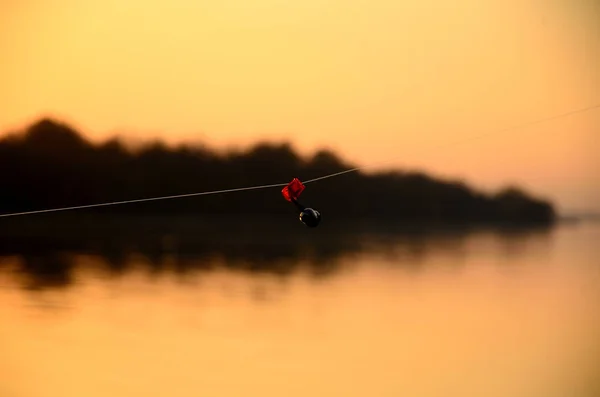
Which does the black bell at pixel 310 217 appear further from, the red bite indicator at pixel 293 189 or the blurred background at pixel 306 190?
the blurred background at pixel 306 190

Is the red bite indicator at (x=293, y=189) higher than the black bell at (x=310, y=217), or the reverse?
the red bite indicator at (x=293, y=189)

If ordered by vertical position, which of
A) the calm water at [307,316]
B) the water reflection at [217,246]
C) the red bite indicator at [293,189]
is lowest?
the calm water at [307,316]

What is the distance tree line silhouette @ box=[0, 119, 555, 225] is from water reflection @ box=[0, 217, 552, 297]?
0.05 meters

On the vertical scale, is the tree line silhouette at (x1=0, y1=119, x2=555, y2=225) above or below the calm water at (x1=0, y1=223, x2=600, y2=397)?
above

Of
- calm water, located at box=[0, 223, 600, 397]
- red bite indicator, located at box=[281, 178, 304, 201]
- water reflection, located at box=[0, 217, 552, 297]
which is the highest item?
red bite indicator, located at box=[281, 178, 304, 201]

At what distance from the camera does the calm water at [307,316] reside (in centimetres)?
197

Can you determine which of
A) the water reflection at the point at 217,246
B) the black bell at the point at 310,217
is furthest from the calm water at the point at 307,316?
the black bell at the point at 310,217

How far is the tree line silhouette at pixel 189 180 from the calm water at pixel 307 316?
4.0 inches

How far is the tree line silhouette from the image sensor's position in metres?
2.05

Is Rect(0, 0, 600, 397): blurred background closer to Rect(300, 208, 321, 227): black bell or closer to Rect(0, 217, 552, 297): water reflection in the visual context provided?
Rect(0, 217, 552, 297): water reflection

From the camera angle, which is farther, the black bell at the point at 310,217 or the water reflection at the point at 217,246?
the water reflection at the point at 217,246

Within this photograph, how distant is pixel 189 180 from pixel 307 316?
21.2 inches

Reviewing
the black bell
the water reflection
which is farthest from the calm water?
the black bell

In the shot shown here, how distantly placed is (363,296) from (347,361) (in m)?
0.20
